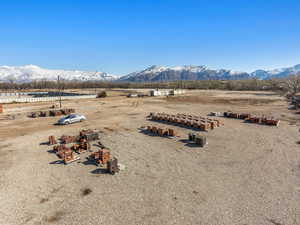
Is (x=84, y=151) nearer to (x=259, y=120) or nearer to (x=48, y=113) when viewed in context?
(x=48, y=113)

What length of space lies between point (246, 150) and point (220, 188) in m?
8.63

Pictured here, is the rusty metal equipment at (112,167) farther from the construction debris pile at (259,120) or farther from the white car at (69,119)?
the construction debris pile at (259,120)

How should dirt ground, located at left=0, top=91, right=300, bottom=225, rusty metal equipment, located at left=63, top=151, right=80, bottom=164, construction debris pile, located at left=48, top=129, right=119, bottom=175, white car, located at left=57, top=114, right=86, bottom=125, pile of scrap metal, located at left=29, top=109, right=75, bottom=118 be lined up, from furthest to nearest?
pile of scrap metal, located at left=29, top=109, right=75, bottom=118
white car, located at left=57, top=114, right=86, bottom=125
rusty metal equipment, located at left=63, top=151, right=80, bottom=164
construction debris pile, located at left=48, top=129, right=119, bottom=175
dirt ground, located at left=0, top=91, right=300, bottom=225

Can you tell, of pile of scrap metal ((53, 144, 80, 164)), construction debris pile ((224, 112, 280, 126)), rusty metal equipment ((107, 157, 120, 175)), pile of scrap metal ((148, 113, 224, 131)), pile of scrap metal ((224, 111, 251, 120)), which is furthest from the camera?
pile of scrap metal ((224, 111, 251, 120))

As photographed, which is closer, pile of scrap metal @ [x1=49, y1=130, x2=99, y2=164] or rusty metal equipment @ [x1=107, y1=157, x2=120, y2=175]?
rusty metal equipment @ [x1=107, y1=157, x2=120, y2=175]

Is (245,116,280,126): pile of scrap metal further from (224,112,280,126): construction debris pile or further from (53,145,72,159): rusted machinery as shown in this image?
(53,145,72,159): rusted machinery

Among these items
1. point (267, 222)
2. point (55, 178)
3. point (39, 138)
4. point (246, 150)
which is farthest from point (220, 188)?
point (39, 138)

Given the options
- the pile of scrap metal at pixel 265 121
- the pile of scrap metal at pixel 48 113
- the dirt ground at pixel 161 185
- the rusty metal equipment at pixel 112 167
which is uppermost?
the pile of scrap metal at pixel 48 113

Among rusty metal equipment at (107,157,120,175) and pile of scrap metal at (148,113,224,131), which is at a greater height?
pile of scrap metal at (148,113,224,131)

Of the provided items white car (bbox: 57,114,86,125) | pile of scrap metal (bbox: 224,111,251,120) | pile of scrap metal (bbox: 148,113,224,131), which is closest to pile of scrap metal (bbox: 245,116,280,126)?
pile of scrap metal (bbox: 224,111,251,120)

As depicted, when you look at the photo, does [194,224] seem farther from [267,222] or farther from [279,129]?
[279,129]

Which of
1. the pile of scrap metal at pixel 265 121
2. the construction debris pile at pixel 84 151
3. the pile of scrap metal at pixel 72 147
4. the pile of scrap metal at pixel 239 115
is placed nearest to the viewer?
the construction debris pile at pixel 84 151

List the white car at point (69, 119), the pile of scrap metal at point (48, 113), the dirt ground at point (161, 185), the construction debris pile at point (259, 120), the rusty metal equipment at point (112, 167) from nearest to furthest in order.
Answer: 1. the dirt ground at point (161, 185)
2. the rusty metal equipment at point (112, 167)
3. the construction debris pile at point (259, 120)
4. the white car at point (69, 119)
5. the pile of scrap metal at point (48, 113)

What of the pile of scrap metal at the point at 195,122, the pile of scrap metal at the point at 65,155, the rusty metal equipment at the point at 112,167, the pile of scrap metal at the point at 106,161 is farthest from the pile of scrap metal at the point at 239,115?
the pile of scrap metal at the point at 65,155
